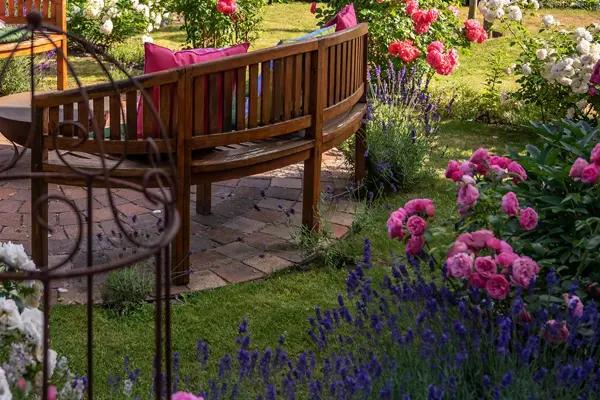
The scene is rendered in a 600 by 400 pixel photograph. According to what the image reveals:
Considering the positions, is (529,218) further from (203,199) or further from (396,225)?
(203,199)

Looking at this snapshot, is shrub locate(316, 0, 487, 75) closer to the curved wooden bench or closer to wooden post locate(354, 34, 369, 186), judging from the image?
wooden post locate(354, 34, 369, 186)

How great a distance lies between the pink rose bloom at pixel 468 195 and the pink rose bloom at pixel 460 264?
0.28 metres

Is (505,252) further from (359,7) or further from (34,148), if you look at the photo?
(359,7)

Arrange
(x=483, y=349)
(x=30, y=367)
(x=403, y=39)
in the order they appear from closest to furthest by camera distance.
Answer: (x=30, y=367) < (x=483, y=349) < (x=403, y=39)

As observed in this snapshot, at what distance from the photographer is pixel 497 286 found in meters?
3.02

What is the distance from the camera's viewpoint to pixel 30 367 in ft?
7.79

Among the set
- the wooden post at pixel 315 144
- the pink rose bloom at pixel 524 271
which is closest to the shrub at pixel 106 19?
the wooden post at pixel 315 144

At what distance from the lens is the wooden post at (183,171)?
13.1 feet

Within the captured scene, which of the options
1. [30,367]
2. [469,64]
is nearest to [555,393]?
[30,367]

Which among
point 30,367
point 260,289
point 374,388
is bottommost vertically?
point 260,289

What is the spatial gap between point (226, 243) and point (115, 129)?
993mm

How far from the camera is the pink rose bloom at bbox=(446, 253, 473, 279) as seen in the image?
10.0 feet

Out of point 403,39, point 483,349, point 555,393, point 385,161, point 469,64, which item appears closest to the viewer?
point 555,393

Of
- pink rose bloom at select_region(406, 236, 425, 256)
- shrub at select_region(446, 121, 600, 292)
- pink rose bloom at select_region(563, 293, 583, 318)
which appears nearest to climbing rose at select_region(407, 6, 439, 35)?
shrub at select_region(446, 121, 600, 292)
